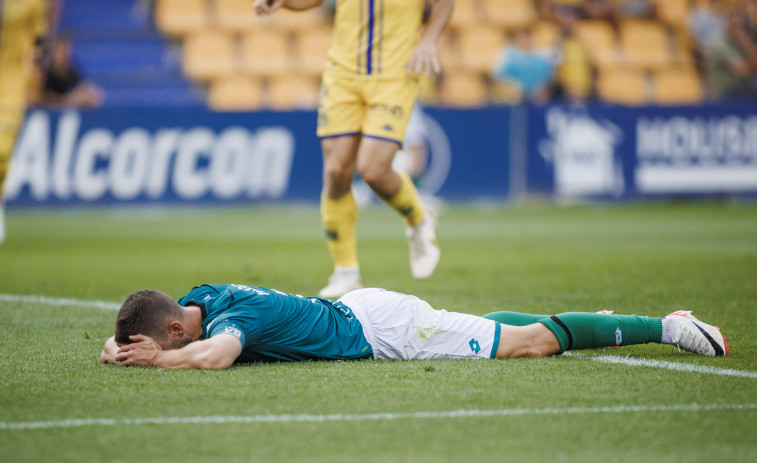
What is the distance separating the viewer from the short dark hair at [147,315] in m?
3.69

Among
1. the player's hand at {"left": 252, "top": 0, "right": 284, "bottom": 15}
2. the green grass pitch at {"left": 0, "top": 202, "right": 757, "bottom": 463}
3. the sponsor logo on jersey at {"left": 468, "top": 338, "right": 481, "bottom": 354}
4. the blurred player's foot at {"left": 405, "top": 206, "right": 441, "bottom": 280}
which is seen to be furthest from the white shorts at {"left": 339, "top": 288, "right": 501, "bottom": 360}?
the player's hand at {"left": 252, "top": 0, "right": 284, "bottom": 15}

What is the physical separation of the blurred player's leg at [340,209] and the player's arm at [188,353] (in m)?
2.27

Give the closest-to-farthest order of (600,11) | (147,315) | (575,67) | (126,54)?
1. (147,315)
2. (575,67)
3. (126,54)
4. (600,11)

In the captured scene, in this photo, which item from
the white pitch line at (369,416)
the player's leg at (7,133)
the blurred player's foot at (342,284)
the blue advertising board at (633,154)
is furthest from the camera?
the blue advertising board at (633,154)

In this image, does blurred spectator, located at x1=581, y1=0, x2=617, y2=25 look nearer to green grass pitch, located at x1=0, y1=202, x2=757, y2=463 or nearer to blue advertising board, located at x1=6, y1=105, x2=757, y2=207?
blue advertising board, located at x1=6, y1=105, x2=757, y2=207

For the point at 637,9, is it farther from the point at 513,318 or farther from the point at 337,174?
the point at 513,318

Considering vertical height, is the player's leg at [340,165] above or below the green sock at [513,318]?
above

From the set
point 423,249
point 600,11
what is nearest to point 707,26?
point 600,11

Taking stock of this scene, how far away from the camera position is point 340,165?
6.17 meters

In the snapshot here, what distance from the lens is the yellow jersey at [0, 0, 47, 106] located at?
8023 mm

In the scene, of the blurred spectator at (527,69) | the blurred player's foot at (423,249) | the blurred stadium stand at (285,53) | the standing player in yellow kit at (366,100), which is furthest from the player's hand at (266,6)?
the blurred spectator at (527,69)

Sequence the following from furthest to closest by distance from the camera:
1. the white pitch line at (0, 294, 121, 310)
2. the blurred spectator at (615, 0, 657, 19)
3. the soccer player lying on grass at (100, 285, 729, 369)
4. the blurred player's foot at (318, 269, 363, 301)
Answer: the blurred spectator at (615, 0, 657, 19) < the blurred player's foot at (318, 269, 363, 301) < the white pitch line at (0, 294, 121, 310) < the soccer player lying on grass at (100, 285, 729, 369)

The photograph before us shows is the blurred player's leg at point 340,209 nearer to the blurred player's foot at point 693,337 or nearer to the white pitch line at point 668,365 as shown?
the white pitch line at point 668,365

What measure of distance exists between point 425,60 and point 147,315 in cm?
300
